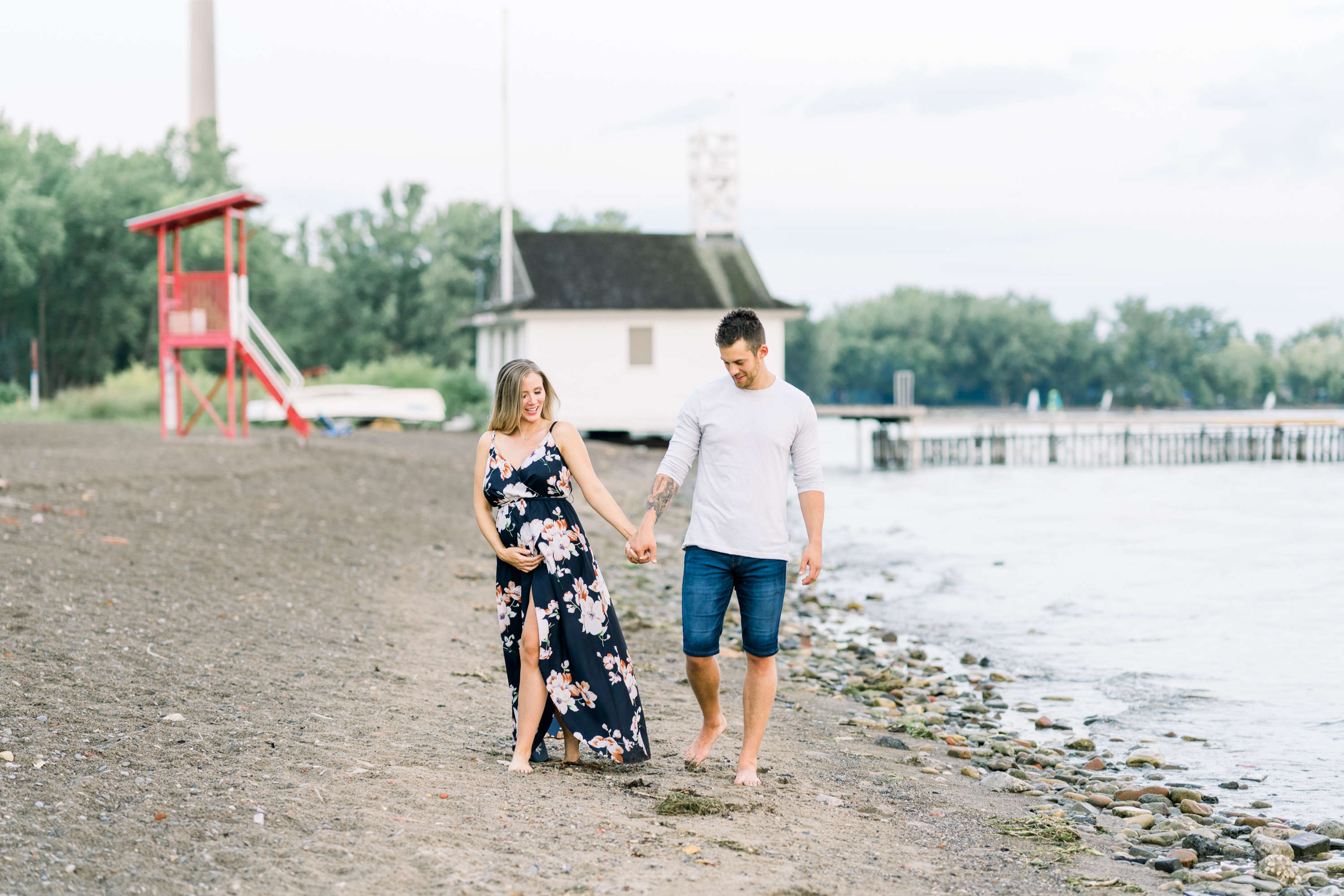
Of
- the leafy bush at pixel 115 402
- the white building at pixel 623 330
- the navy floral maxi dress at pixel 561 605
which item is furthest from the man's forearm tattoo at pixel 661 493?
the white building at pixel 623 330

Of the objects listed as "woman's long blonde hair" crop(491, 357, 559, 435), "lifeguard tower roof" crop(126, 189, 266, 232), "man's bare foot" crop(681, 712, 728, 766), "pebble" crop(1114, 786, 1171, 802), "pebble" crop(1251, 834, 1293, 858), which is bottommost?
"pebble" crop(1114, 786, 1171, 802)

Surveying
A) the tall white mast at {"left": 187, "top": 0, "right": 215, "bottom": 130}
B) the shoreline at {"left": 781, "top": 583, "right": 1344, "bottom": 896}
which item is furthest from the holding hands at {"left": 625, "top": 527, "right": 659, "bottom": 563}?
the tall white mast at {"left": 187, "top": 0, "right": 215, "bottom": 130}

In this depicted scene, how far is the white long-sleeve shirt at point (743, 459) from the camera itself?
5426 millimetres

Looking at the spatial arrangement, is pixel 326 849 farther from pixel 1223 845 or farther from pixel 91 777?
pixel 1223 845

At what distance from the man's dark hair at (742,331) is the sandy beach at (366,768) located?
196 centimetres

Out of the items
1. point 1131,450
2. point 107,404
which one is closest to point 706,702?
point 107,404

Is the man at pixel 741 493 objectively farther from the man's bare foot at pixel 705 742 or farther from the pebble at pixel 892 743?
the pebble at pixel 892 743

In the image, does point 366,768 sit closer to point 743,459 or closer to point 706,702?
point 706,702

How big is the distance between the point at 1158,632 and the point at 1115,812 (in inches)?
308

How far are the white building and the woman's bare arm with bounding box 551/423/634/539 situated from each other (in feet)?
97.5

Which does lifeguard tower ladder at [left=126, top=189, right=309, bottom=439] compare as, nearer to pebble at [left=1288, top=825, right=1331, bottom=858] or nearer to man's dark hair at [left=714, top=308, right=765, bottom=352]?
man's dark hair at [left=714, top=308, right=765, bottom=352]

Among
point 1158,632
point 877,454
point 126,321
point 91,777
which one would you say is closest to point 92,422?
point 126,321

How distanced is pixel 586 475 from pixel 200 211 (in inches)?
736

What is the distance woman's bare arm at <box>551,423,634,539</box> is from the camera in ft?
17.7
